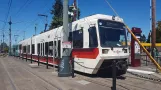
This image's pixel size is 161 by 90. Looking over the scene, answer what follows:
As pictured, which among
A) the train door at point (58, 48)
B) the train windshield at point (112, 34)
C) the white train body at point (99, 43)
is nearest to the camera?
the white train body at point (99, 43)

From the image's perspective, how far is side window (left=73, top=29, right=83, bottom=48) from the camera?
1380 cm

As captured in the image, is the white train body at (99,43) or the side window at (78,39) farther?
the side window at (78,39)

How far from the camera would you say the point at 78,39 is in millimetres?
14250

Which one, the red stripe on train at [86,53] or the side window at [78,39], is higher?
the side window at [78,39]

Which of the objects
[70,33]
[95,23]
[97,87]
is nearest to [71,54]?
[70,33]

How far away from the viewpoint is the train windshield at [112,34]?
40.6 feet

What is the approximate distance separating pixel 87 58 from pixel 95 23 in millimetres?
2009

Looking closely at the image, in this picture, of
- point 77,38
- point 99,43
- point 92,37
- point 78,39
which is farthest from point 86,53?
point 77,38

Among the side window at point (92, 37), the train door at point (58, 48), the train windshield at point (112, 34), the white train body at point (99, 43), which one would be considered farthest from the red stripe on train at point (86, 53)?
the train door at point (58, 48)

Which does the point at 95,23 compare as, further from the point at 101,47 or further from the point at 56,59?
the point at 56,59

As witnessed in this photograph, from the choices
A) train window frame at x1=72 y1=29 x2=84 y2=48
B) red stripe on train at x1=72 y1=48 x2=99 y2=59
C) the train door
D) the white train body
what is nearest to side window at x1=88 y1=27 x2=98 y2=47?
the white train body

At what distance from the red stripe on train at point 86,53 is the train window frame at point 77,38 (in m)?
0.32

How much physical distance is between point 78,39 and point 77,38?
0.17m

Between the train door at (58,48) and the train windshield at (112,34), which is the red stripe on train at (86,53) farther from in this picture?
the train door at (58,48)
